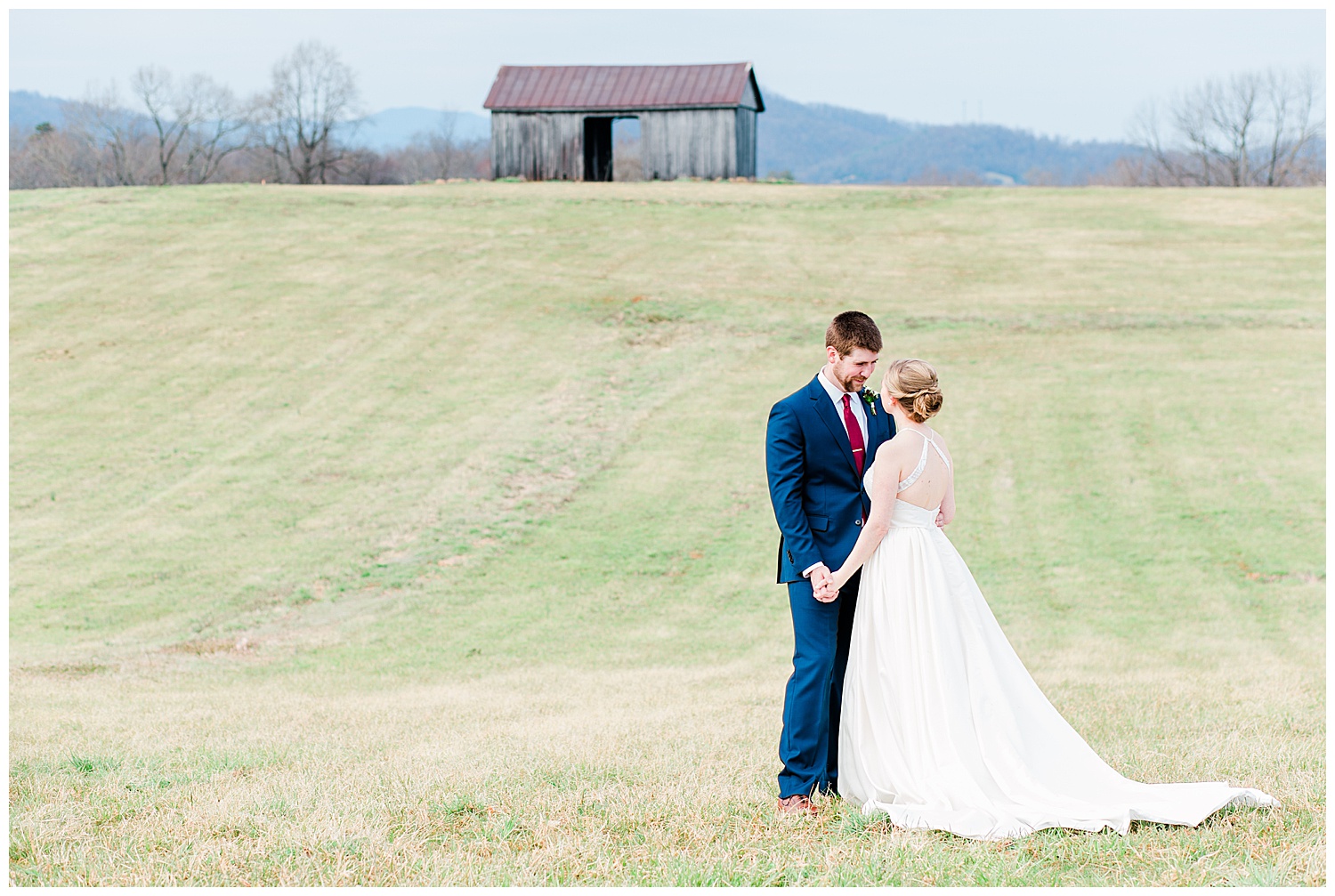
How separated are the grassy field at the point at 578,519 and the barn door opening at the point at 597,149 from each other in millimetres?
8060

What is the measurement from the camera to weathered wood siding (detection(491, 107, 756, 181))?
47.6 metres

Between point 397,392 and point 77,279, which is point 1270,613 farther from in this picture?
point 77,279

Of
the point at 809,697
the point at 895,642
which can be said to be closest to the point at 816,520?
the point at 895,642

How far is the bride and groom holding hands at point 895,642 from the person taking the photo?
5078mm

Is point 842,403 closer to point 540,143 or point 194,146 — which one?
point 540,143

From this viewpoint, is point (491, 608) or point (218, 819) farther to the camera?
point (491, 608)

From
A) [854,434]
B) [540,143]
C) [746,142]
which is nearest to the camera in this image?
[854,434]

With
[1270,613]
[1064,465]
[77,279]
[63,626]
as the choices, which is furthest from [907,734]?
[77,279]

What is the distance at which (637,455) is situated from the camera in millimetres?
20656

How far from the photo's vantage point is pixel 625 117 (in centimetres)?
4838

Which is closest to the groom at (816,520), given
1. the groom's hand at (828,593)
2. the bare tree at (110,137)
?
the groom's hand at (828,593)

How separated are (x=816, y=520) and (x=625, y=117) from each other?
4571 cm

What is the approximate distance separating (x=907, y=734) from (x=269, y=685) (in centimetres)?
843

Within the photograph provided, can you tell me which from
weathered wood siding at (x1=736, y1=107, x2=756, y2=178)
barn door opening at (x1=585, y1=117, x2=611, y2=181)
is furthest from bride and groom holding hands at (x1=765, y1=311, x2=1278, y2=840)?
barn door opening at (x1=585, y1=117, x2=611, y2=181)
